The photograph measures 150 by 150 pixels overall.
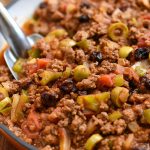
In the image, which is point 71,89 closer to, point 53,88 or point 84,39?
point 53,88

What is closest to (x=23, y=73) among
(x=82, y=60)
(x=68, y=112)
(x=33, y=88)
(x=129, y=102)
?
(x=33, y=88)

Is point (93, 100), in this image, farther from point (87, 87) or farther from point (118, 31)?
point (118, 31)

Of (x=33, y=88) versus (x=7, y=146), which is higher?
(x=33, y=88)

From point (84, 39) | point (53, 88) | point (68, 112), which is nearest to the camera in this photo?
point (68, 112)

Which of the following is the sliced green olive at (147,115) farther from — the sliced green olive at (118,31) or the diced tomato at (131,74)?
the sliced green olive at (118,31)

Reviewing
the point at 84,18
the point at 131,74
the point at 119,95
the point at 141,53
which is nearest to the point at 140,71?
the point at 131,74

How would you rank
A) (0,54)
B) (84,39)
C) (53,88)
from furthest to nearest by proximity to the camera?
(0,54), (84,39), (53,88)

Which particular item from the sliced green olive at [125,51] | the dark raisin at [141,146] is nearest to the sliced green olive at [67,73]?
the sliced green olive at [125,51]
